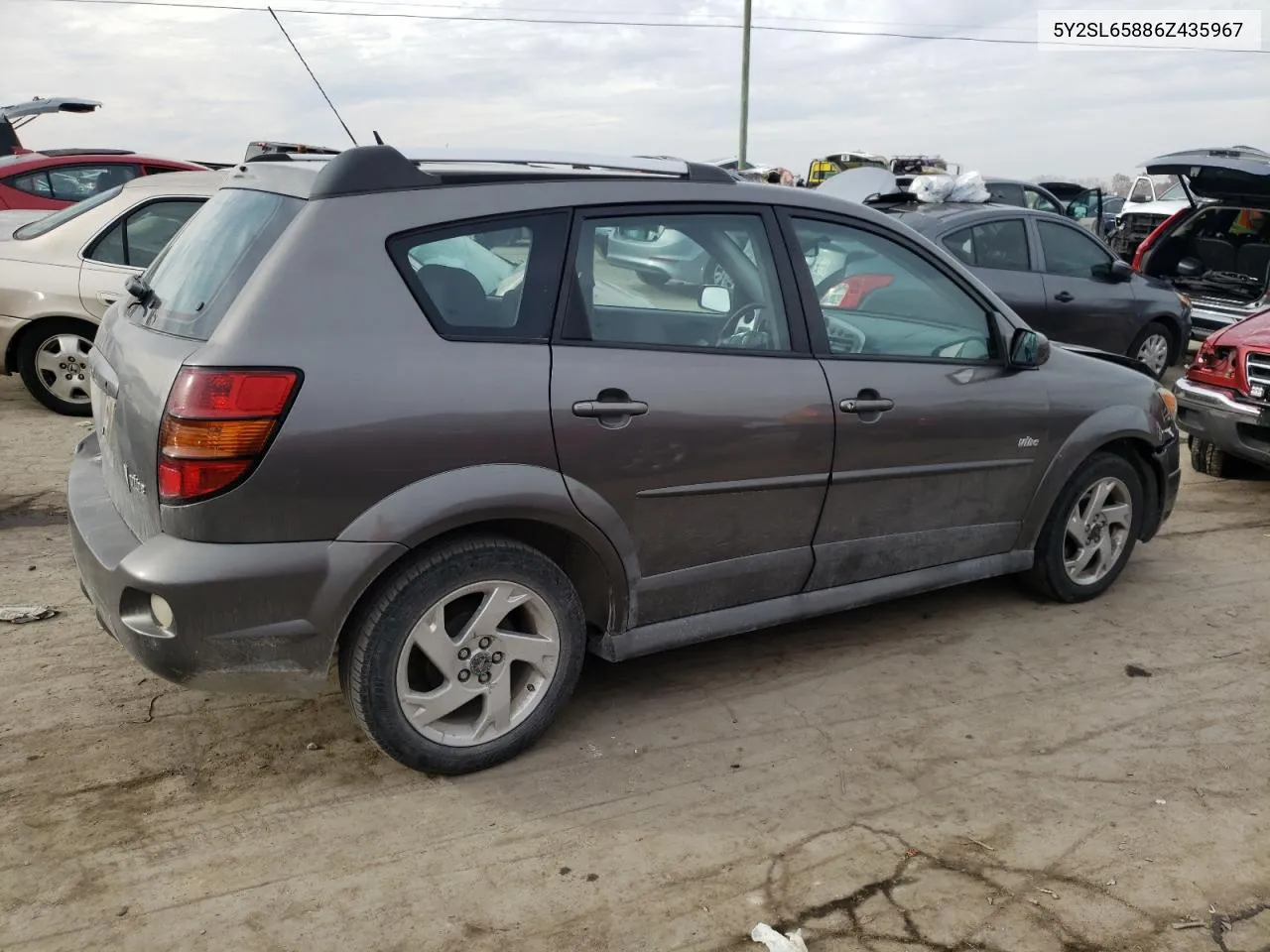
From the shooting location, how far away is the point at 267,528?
277cm

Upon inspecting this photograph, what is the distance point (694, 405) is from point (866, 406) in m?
0.72

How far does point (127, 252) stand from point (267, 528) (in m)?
5.77

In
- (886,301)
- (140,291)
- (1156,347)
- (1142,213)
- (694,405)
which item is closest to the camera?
(694,405)

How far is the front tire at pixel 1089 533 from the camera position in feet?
14.9

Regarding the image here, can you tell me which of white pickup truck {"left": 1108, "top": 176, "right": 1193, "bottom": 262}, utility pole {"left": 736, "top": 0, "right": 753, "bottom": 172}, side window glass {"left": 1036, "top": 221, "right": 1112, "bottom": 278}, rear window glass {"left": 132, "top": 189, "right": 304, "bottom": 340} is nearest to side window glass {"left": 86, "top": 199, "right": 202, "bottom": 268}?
rear window glass {"left": 132, "top": 189, "right": 304, "bottom": 340}

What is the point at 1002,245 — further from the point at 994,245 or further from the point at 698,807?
the point at 698,807

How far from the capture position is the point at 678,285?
3.51m

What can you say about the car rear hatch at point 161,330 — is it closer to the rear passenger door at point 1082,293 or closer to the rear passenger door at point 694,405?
the rear passenger door at point 694,405

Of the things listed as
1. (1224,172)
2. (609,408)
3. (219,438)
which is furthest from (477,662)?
(1224,172)

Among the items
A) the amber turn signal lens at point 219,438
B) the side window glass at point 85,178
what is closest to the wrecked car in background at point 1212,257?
the amber turn signal lens at point 219,438

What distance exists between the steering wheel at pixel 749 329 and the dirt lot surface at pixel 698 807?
123 centimetres

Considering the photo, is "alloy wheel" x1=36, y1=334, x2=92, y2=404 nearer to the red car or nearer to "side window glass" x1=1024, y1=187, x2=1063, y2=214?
the red car

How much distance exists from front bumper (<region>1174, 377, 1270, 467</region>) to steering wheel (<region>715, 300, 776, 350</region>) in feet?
12.8

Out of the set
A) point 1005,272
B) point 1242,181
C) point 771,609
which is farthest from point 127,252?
point 1242,181
